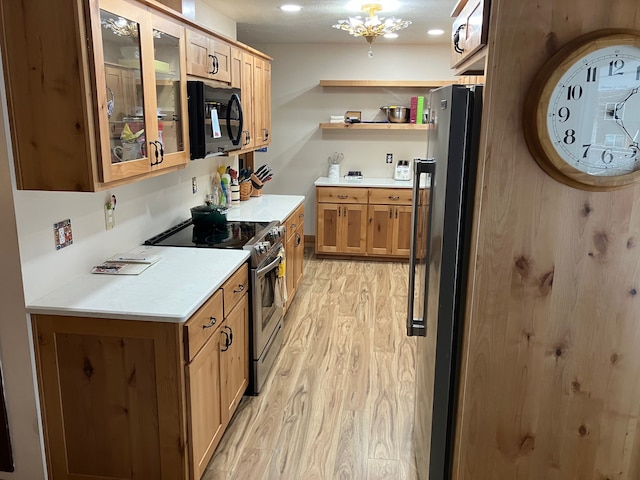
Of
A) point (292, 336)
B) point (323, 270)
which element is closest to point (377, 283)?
point (323, 270)

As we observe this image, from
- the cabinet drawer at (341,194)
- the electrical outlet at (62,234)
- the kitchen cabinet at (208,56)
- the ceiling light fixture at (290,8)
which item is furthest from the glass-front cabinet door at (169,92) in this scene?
the cabinet drawer at (341,194)

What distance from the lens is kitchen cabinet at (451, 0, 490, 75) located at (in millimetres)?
1558

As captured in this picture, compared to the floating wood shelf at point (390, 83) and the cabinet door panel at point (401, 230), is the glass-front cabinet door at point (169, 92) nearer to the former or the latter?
the cabinet door panel at point (401, 230)

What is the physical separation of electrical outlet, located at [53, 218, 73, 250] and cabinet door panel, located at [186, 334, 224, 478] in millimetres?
746

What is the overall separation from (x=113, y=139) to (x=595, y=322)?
185 cm

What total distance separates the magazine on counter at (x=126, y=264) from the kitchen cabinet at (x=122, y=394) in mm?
438

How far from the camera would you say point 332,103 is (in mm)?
6230

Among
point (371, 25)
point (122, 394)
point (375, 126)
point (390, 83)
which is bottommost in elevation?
point (122, 394)

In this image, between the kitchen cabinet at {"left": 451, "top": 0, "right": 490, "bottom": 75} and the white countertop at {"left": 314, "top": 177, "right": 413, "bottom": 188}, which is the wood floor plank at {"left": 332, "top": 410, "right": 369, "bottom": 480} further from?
the white countertop at {"left": 314, "top": 177, "right": 413, "bottom": 188}

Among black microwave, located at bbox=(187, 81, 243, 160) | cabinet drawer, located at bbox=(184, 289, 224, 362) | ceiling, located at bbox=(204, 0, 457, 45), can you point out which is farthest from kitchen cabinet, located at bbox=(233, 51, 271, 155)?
cabinet drawer, located at bbox=(184, 289, 224, 362)

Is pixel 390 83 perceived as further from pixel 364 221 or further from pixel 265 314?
pixel 265 314

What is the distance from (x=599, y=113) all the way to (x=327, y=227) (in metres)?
4.44

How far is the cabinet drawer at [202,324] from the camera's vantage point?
2.02 m

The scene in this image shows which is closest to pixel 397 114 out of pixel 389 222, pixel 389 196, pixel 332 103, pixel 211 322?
pixel 332 103
